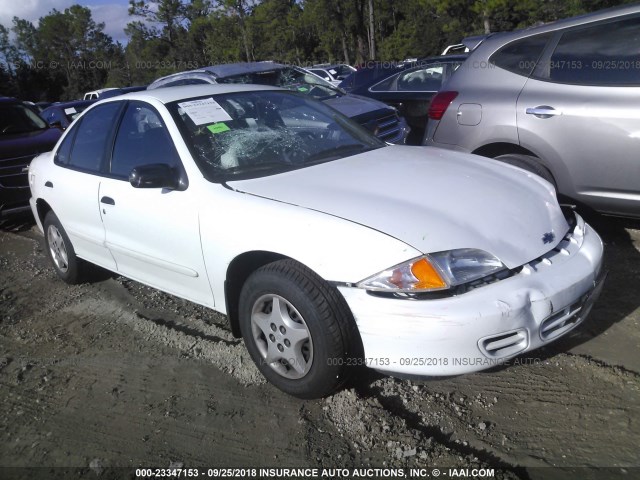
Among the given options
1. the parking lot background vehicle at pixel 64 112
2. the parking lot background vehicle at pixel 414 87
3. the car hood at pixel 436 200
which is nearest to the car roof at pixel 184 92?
the car hood at pixel 436 200

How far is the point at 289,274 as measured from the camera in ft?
8.77

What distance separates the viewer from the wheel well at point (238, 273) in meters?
2.92

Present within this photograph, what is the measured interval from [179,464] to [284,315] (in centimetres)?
82

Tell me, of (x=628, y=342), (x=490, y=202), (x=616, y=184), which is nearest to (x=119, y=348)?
(x=490, y=202)

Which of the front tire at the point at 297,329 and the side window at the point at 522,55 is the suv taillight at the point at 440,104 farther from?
the front tire at the point at 297,329

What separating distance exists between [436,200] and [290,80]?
228 inches

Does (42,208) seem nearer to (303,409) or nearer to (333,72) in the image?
(303,409)

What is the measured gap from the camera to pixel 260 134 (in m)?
3.61

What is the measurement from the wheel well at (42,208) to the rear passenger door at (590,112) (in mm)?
3884

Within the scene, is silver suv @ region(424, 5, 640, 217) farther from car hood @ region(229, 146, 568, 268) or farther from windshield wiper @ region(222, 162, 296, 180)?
windshield wiper @ region(222, 162, 296, 180)

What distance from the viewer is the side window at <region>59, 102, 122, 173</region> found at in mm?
4055

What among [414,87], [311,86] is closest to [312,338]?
[414,87]

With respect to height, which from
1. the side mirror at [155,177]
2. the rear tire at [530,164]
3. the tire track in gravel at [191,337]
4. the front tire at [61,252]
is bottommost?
the tire track in gravel at [191,337]

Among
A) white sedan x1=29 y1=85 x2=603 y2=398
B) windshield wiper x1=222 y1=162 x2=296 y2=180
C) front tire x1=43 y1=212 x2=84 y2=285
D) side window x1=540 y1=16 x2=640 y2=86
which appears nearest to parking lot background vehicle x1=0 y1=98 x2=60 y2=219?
front tire x1=43 y1=212 x2=84 y2=285
